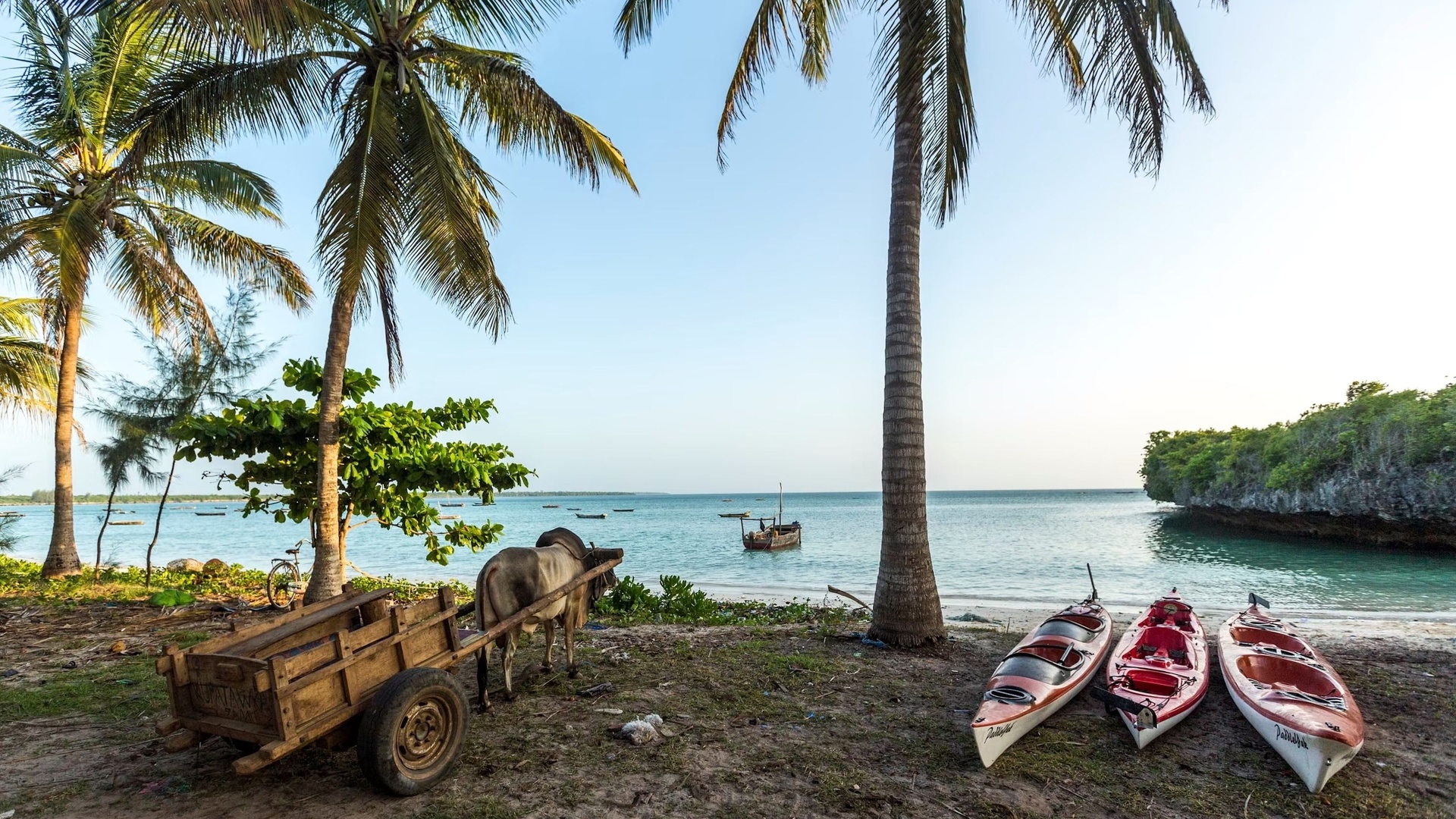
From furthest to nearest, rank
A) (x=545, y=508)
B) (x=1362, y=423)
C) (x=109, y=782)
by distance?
(x=545, y=508)
(x=1362, y=423)
(x=109, y=782)

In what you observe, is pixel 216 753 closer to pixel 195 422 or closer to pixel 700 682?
pixel 700 682

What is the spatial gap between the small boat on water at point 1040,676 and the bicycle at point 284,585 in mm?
9443

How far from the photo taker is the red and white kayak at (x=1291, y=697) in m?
4.11

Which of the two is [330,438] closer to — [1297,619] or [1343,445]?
[1297,619]

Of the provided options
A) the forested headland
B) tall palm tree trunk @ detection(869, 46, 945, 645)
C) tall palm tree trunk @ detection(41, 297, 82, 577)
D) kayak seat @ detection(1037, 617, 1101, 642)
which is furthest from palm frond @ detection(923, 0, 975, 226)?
the forested headland

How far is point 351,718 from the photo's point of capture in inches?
150

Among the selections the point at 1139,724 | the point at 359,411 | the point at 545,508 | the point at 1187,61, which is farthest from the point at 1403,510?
the point at 545,508

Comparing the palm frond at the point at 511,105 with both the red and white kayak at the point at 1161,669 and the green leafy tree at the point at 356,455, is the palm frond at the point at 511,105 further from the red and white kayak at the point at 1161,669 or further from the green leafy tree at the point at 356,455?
the red and white kayak at the point at 1161,669

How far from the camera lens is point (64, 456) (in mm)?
12945

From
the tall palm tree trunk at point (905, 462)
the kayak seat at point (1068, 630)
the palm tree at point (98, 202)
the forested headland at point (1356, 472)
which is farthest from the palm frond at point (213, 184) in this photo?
the forested headland at point (1356, 472)

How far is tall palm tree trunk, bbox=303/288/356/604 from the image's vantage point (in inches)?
335

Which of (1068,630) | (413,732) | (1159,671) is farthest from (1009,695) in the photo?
(413,732)

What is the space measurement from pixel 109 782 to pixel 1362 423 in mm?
40627

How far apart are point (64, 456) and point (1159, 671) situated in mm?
Result: 18138
